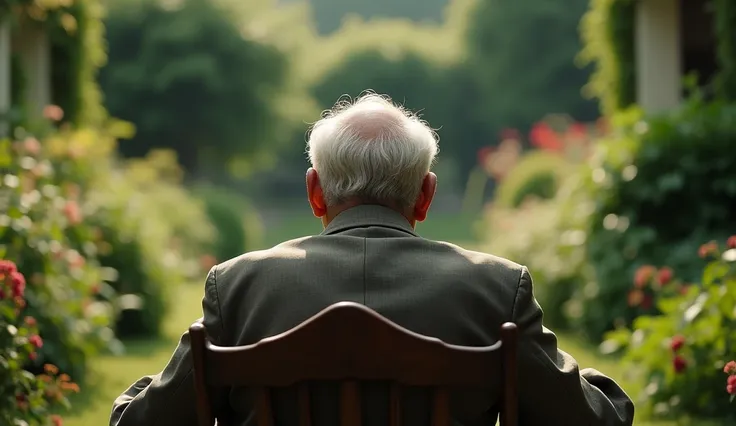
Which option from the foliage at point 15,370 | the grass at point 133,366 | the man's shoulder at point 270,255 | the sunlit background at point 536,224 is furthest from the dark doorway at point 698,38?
the man's shoulder at point 270,255

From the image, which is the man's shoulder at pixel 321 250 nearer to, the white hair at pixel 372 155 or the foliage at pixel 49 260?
the white hair at pixel 372 155

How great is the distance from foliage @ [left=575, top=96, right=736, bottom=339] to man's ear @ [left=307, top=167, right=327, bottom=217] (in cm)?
515

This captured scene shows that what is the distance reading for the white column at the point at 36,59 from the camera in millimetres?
9539

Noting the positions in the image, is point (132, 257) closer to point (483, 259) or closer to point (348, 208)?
point (348, 208)

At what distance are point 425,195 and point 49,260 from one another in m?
3.82

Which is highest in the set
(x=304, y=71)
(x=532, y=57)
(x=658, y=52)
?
(x=532, y=57)

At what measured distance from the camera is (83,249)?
23.9ft

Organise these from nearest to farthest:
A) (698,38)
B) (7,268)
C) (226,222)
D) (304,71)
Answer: (7,268) < (698,38) < (226,222) < (304,71)

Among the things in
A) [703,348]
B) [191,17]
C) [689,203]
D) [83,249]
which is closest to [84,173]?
[83,249]

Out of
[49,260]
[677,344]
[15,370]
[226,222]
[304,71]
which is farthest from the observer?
[304,71]

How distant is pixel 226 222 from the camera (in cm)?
1780

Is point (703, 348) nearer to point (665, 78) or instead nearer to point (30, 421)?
point (30, 421)

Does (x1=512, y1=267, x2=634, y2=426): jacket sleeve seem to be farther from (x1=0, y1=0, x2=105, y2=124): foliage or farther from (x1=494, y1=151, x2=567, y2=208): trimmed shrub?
(x1=494, y1=151, x2=567, y2=208): trimmed shrub

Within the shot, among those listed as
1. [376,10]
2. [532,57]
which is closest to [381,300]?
[532,57]
